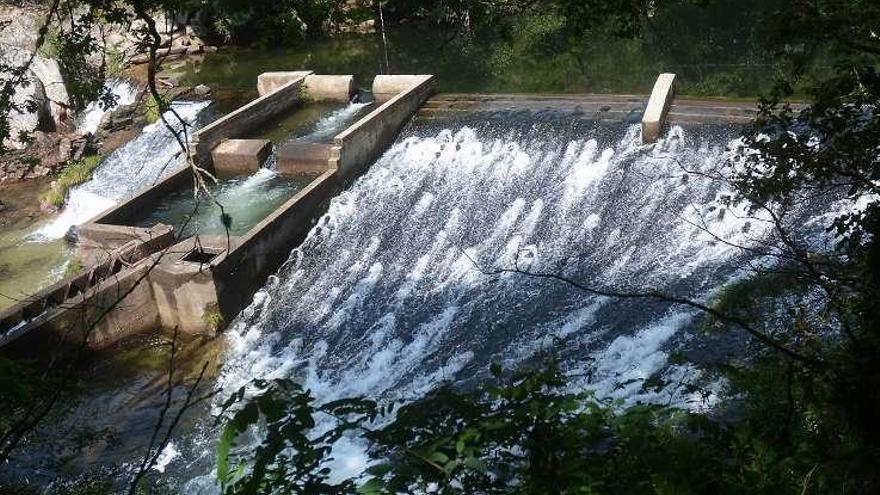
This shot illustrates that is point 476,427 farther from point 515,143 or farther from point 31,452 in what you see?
point 515,143

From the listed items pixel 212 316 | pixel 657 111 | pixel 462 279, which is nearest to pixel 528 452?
pixel 462 279

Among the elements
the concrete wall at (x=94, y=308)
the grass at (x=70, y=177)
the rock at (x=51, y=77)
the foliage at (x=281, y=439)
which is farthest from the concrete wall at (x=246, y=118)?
the foliage at (x=281, y=439)

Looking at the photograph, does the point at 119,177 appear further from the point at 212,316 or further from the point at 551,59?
the point at 551,59

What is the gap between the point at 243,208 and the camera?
43.3 feet

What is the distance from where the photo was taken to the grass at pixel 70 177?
15539 millimetres

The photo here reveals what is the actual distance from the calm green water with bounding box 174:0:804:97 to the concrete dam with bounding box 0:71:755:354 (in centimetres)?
236

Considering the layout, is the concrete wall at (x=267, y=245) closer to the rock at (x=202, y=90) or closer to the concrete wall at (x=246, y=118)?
the concrete wall at (x=246, y=118)

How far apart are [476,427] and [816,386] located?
7.22ft

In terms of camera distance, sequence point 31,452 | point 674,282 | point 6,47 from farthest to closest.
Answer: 1. point 6,47
2. point 674,282
3. point 31,452

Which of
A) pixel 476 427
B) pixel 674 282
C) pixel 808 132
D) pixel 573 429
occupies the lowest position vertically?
pixel 674 282

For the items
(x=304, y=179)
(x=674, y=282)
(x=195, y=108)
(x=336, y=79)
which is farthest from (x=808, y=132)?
(x=195, y=108)

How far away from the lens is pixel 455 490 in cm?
303

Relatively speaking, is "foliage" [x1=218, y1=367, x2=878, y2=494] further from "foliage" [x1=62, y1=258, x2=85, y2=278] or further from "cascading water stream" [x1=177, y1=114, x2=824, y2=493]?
"foliage" [x1=62, y1=258, x2=85, y2=278]

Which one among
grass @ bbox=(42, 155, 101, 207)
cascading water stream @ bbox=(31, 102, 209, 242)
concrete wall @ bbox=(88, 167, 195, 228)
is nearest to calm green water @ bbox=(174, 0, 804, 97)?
cascading water stream @ bbox=(31, 102, 209, 242)
